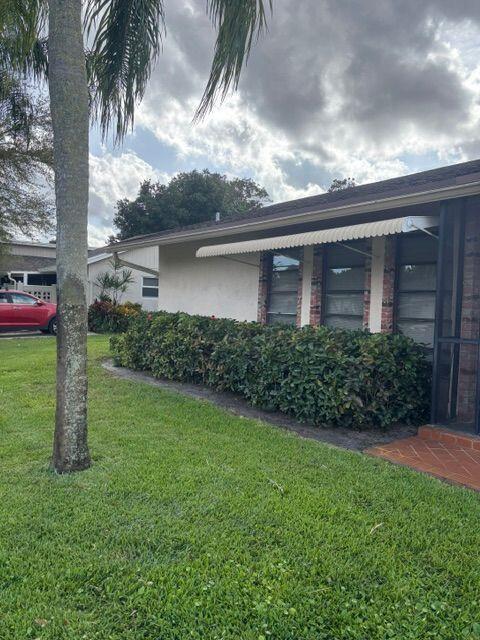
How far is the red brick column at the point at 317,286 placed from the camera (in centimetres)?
Answer: 851

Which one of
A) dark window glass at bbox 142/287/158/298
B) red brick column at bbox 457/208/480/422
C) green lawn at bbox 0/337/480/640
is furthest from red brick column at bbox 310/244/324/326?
dark window glass at bbox 142/287/158/298

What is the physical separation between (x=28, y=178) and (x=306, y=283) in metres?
13.5

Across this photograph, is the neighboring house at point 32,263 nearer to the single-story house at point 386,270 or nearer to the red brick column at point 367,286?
the single-story house at point 386,270

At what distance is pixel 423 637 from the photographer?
2289mm

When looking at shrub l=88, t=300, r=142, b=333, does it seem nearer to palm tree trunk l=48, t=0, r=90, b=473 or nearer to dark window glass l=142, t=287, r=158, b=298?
dark window glass l=142, t=287, r=158, b=298

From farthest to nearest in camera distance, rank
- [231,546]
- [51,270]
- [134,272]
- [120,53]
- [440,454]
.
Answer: [51,270] → [134,272] → [120,53] → [440,454] → [231,546]

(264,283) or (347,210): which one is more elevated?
(347,210)

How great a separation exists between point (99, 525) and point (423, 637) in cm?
225

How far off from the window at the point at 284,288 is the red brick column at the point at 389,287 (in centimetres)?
206

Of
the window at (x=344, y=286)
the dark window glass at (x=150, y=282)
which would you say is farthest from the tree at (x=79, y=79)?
the dark window glass at (x=150, y=282)

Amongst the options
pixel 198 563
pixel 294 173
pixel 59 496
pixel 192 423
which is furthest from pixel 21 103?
pixel 294 173

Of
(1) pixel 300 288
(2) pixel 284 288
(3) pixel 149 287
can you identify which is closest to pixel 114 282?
(3) pixel 149 287

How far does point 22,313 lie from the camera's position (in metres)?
17.4

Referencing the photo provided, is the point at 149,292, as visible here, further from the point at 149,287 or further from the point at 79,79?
the point at 79,79
